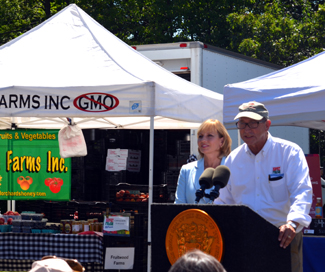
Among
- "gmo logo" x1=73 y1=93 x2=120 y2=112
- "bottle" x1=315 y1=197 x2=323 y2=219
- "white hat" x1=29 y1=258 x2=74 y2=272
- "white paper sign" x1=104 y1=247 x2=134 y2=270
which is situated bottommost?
"white paper sign" x1=104 y1=247 x2=134 y2=270

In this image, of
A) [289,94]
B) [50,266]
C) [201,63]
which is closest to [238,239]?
[50,266]

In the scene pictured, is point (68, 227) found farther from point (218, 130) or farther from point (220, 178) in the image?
point (220, 178)

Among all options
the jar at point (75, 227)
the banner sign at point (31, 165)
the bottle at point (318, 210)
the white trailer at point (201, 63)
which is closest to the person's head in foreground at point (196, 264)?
the bottle at point (318, 210)

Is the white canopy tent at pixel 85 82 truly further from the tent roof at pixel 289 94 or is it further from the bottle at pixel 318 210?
the bottle at pixel 318 210

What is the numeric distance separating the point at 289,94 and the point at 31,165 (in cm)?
386

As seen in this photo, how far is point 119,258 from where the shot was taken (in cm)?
634

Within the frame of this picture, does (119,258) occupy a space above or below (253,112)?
below

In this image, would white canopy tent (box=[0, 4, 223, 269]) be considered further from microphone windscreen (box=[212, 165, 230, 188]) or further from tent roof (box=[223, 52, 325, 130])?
microphone windscreen (box=[212, 165, 230, 188])

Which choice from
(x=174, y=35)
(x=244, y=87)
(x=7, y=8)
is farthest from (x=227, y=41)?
(x=244, y=87)

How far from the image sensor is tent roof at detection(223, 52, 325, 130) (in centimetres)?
496

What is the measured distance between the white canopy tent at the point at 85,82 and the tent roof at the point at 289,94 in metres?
0.92

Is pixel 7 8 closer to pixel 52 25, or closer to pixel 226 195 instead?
pixel 52 25

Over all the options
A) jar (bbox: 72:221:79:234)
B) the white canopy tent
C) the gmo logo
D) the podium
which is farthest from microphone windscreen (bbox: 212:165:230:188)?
jar (bbox: 72:221:79:234)

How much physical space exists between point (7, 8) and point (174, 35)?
7.31 metres
